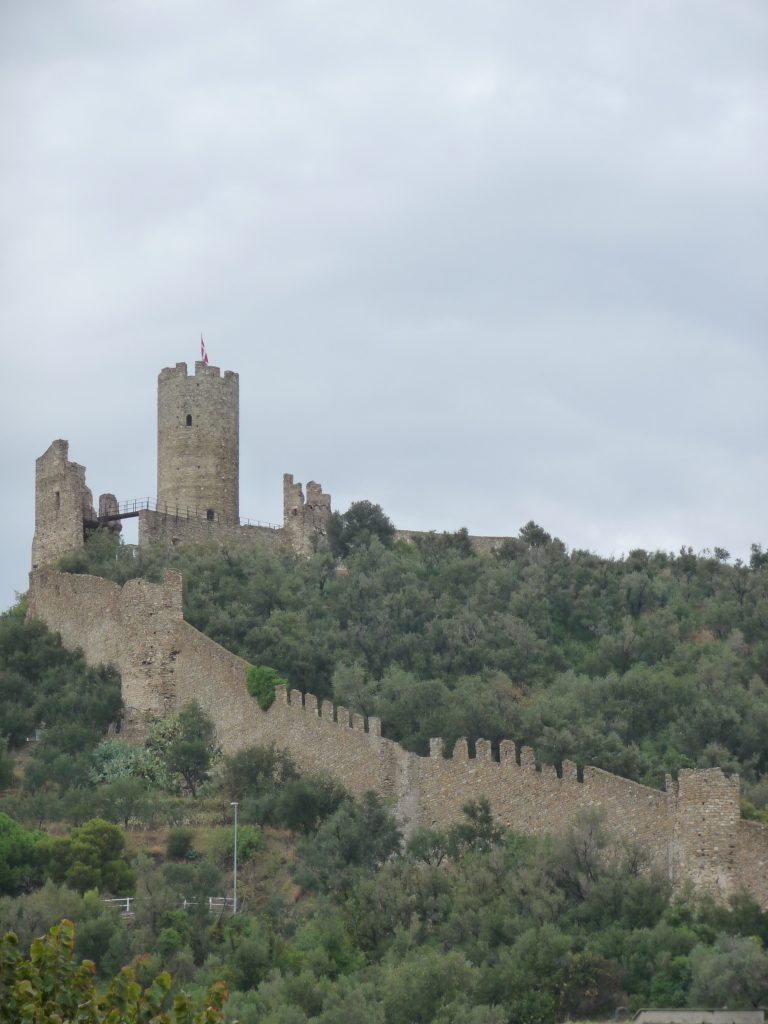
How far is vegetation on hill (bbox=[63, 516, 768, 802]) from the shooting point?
126ft

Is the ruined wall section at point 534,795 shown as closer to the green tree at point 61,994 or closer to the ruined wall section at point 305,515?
the green tree at point 61,994

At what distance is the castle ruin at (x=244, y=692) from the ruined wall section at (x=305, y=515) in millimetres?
37

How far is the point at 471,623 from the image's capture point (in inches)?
1839

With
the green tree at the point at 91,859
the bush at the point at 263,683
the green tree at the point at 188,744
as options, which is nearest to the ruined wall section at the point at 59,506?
the green tree at the point at 188,744

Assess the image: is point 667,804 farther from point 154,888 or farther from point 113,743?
point 113,743

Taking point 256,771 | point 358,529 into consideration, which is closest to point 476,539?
point 358,529

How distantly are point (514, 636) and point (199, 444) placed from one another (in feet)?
34.2

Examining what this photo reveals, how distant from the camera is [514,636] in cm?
4641

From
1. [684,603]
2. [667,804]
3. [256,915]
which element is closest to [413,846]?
[256,915]

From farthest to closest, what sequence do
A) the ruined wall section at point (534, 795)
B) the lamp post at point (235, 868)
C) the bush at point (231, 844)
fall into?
the bush at point (231, 844) → the lamp post at point (235, 868) → the ruined wall section at point (534, 795)

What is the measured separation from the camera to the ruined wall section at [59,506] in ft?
166

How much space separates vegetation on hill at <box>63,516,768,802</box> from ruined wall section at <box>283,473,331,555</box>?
0.92 metres

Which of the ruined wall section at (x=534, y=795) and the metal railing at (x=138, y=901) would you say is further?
the metal railing at (x=138, y=901)

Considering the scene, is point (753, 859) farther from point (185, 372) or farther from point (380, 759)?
point (185, 372)
